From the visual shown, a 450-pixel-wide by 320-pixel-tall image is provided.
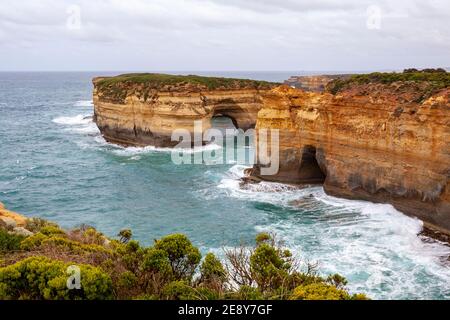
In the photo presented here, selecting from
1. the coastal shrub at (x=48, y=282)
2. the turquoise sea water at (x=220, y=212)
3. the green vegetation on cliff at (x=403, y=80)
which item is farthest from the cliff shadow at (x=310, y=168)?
the coastal shrub at (x=48, y=282)

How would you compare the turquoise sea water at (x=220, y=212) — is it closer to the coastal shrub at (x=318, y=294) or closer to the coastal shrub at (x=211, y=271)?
Result: the coastal shrub at (x=211, y=271)

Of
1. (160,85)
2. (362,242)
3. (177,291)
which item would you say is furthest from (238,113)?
(177,291)

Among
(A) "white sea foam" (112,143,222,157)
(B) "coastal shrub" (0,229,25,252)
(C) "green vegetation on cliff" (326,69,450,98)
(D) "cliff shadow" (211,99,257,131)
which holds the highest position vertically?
(C) "green vegetation on cliff" (326,69,450,98)

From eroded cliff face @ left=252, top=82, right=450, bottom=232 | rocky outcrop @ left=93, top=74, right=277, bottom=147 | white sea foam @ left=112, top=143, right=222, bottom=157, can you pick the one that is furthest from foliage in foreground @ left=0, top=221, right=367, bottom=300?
rocky outcrop @ left=93, top=74, right=277, bottom=147

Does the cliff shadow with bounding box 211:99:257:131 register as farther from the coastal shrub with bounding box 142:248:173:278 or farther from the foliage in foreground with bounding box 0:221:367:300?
the coastal shrub with bounding box 142:248:173:278

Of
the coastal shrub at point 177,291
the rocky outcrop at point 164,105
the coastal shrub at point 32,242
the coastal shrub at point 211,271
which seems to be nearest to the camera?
the coastal shrub at point 177,291
